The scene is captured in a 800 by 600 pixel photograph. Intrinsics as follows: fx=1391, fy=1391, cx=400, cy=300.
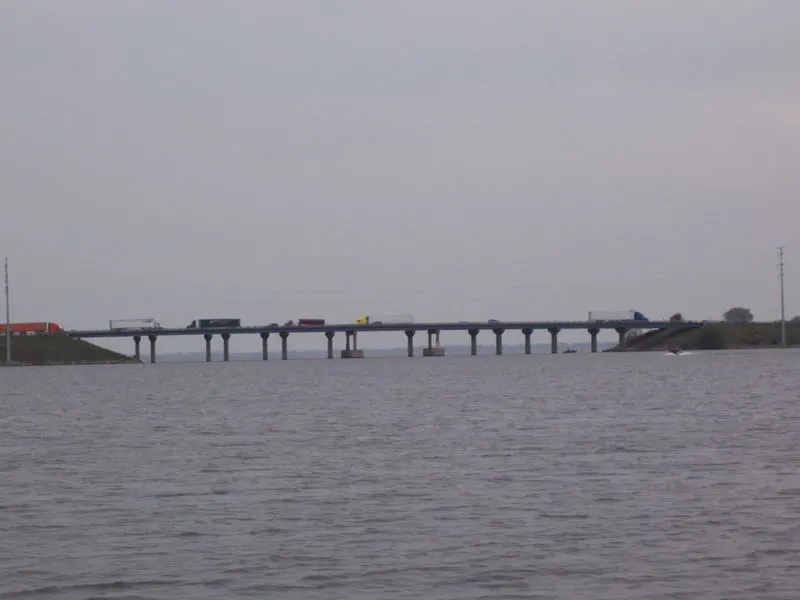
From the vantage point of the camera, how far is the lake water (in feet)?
87.2

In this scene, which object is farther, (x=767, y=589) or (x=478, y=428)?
(x=478, y=428)

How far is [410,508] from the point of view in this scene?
35375 millimetres

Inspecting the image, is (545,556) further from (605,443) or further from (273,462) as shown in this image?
(605,443)

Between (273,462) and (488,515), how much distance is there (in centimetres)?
1555

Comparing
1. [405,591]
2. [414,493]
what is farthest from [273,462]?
[405,591]

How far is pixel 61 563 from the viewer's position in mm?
28797

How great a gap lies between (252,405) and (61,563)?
207 feet

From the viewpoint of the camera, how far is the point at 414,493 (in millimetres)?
38406

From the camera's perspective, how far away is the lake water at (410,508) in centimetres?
2658

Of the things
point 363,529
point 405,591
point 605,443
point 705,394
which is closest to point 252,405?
point 705,394

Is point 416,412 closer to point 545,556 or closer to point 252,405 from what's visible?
point 252,405

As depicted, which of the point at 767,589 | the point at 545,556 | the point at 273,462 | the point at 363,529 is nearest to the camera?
the point at 767,589

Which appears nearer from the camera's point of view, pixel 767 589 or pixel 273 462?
pixel 767 589

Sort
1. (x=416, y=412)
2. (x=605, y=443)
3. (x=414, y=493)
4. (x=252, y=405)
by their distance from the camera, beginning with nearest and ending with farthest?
(x=414, y=493) < (x=605, y=443) < (x=416, y=412) < (x=252, y=405)
